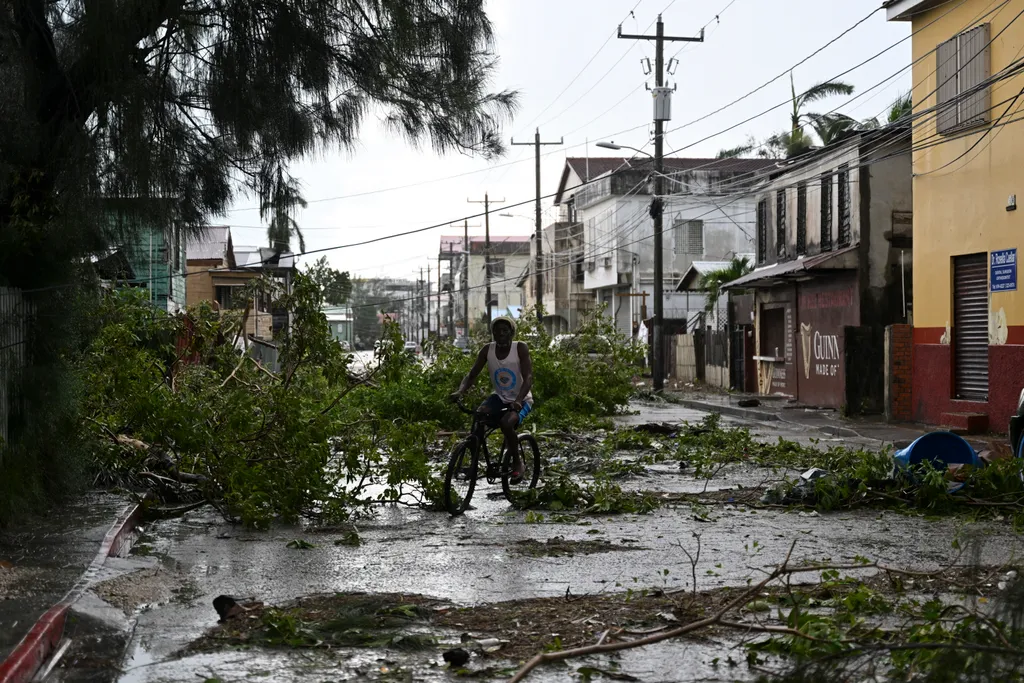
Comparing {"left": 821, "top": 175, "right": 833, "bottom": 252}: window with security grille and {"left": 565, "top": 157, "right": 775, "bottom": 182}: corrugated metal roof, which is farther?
{"left": 565, "top": 157, "right": 775, "bottom": 182}: corrugated metal roof

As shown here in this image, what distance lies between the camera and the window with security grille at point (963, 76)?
19609mm

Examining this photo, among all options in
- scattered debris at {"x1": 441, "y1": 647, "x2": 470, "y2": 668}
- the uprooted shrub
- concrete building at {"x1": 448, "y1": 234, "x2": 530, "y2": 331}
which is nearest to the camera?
scattered debris at {"x1": 441, "y1": 647, "x2": 470, "y2": 668}

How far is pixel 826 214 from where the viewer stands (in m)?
29.8

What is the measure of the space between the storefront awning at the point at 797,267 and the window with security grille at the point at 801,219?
426 mm

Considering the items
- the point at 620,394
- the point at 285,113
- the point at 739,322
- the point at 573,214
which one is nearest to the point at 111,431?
the point at 285,113

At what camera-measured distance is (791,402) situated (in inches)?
1200

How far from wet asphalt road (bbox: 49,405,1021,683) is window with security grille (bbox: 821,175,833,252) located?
64.4 feet

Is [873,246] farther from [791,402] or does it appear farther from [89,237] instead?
[89,237]

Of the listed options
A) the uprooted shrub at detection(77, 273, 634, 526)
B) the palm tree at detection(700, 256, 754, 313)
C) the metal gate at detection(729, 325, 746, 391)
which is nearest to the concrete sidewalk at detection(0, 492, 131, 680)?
the uprooted shrub at detection(77, 273, 634, 526)

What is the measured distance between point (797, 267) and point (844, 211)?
1.77 m

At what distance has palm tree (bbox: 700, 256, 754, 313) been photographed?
41.6m

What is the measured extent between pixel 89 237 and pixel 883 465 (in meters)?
7.86

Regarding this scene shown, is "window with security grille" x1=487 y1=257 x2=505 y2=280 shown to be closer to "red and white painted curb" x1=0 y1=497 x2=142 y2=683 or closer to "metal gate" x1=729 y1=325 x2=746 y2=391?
"metal gate" x1=729 y1=325 x2=746 y2=391

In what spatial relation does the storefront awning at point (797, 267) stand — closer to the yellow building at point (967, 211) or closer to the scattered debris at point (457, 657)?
the yellow building at point (967, 211)
